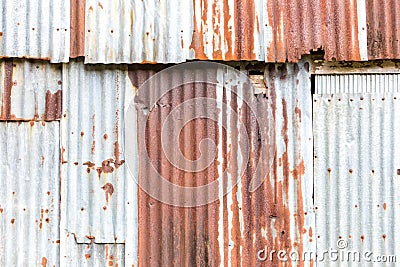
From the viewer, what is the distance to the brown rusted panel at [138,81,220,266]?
350 centimetres

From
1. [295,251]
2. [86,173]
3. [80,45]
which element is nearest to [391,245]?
[295,251]

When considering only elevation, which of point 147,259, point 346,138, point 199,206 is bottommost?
point 147,259

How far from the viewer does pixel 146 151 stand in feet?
11.6

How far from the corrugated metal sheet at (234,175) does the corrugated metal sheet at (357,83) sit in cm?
12

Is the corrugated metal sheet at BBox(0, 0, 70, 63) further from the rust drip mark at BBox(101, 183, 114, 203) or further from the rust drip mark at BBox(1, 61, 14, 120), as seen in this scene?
the rust drip mark at BBox(101, 183, 114, 203)

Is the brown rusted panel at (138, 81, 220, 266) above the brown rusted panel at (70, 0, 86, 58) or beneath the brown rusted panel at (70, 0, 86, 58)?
beneath

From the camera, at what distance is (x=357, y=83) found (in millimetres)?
3547

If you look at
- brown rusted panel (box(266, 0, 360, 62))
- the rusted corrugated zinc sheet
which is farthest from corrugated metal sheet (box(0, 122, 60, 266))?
brown rusted panel (box(266, 0, 360, 62))

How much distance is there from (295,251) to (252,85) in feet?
4.41

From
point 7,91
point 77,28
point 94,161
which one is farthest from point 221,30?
point 7,91

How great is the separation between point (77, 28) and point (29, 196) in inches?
53.5

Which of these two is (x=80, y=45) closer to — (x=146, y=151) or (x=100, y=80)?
(x=100, y=80)

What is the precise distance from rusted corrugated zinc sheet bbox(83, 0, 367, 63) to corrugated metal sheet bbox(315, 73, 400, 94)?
17cm

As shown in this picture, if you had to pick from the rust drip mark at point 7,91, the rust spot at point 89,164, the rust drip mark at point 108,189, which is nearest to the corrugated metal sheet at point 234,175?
the rust drip mark at point 108,189
